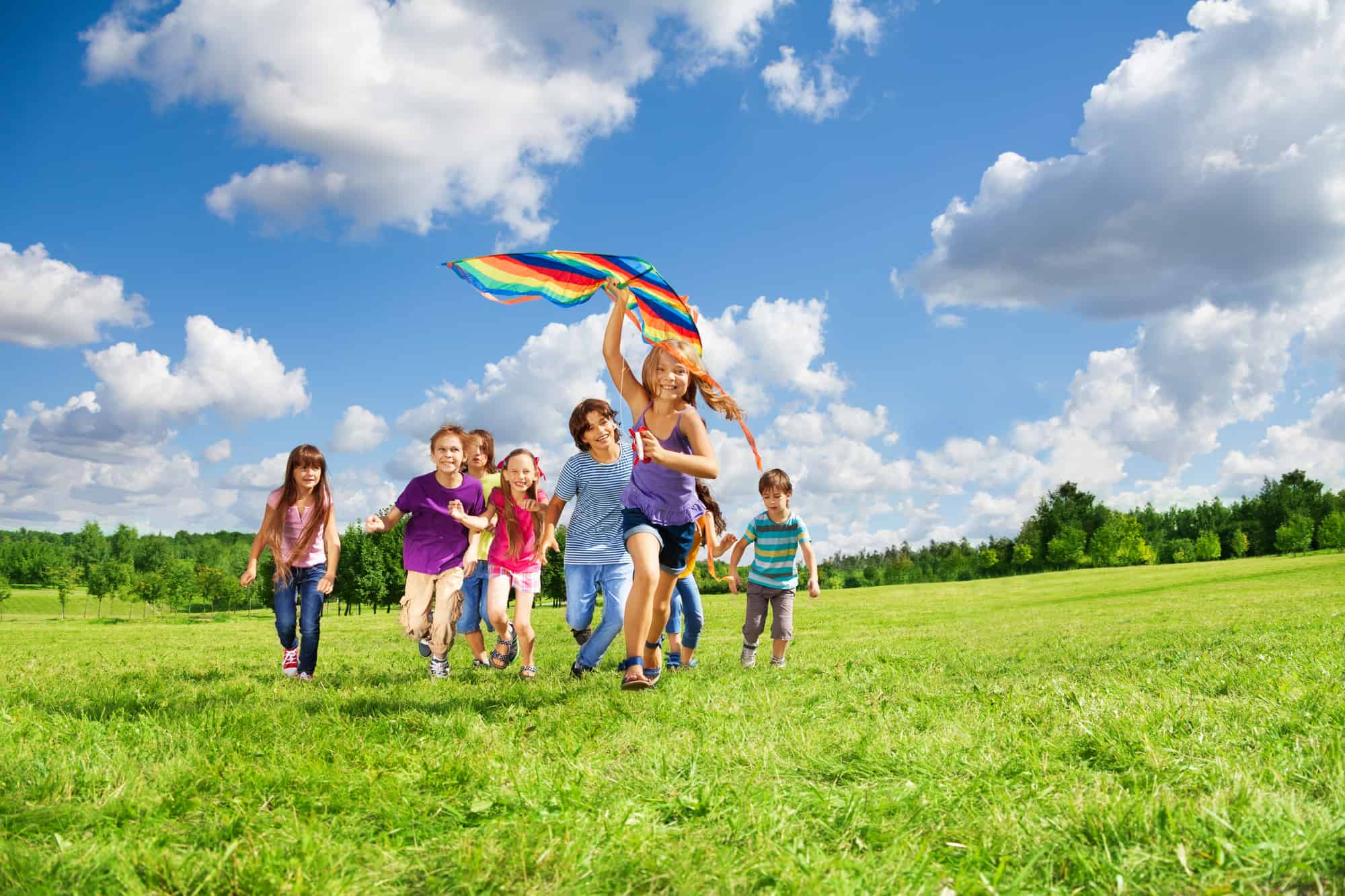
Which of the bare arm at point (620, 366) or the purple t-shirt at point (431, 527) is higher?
the bare arm at point (620, 366)

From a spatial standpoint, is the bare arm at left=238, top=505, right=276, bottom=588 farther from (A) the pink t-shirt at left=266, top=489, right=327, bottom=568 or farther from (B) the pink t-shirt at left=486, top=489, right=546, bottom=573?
(B) the pink t-shirt at left=486, top=489, right=546, bottom=573

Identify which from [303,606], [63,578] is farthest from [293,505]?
[63,578]

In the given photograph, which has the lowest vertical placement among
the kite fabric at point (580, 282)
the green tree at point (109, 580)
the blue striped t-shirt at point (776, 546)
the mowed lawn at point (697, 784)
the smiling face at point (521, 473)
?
the green tree at point (109, 580)

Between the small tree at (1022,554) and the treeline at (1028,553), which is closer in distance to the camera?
the treeline at (1028,553)

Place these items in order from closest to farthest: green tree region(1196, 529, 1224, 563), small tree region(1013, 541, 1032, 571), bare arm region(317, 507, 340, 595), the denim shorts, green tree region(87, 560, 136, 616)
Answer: the denim shorts < bare arm region(317, 507, 340, 595) < green tree region(87, 560, 136, 616) < green tree region(1196, 529, 1224, 563) < small tree region(1013, 541, 1032, 571)

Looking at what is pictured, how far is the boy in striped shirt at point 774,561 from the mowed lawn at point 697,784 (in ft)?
6.38

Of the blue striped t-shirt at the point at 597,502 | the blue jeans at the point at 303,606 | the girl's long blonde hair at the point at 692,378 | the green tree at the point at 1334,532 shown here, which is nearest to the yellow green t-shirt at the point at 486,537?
the blue striped t-shirt at the point at 597,502

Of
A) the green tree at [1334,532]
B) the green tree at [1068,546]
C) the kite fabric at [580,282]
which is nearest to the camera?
the kite fabric at [580,282]

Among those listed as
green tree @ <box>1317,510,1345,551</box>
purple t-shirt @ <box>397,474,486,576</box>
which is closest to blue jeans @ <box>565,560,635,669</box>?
purple t-shirt @ <box>397,474,486,576</box>

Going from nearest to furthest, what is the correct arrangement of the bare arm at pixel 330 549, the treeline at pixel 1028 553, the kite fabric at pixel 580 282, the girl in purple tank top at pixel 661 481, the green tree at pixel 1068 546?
the girl in purple tank top at pixel 661 481
the kite fabric at pixel 580 282
the bare arm at pixel 330 549
the treeline at pixel 1028 553
the green tree at pixel 1068 546

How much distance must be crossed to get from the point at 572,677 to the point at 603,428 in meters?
2.29

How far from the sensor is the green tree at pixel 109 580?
7631cm

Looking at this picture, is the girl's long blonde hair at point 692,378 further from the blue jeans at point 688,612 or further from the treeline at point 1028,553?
the treeline at point 1028,553

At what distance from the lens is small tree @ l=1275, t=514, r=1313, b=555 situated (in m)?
77.2
